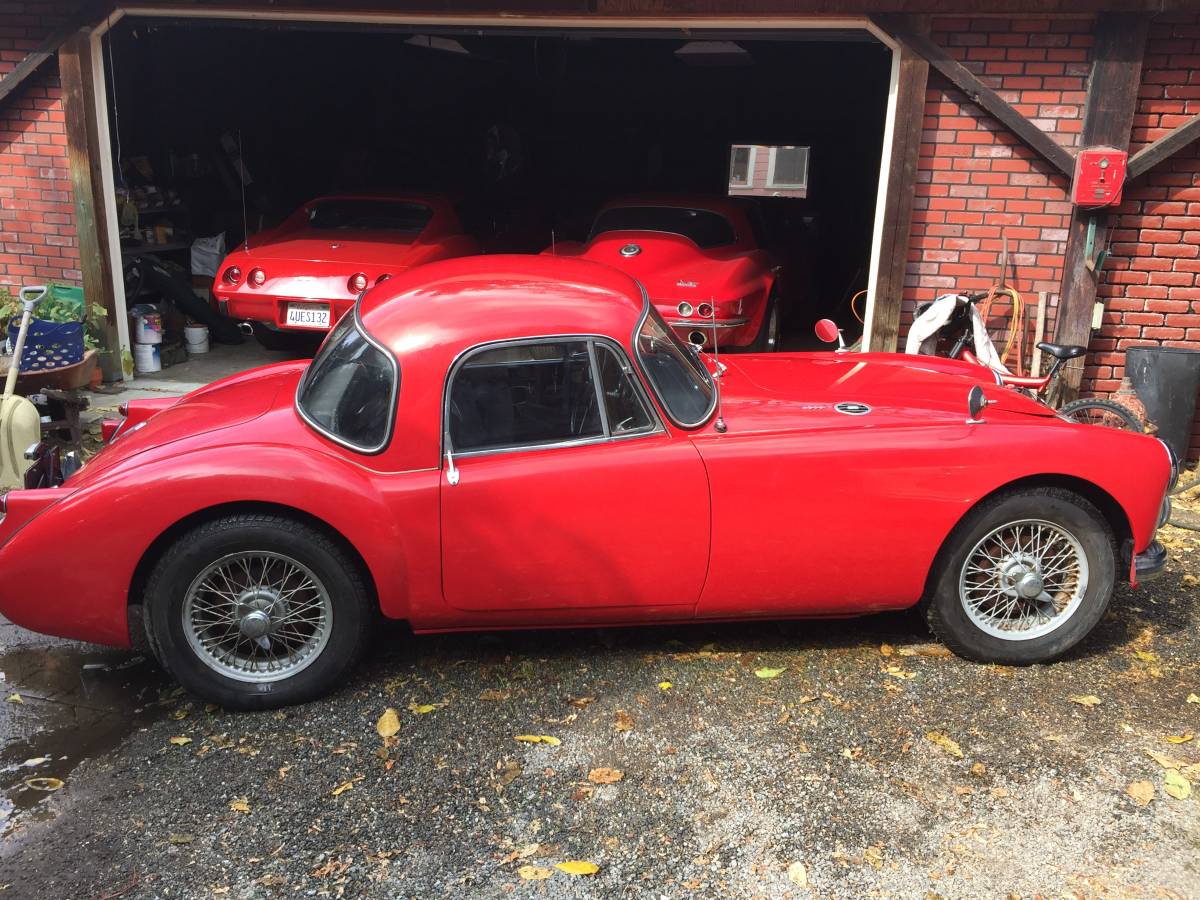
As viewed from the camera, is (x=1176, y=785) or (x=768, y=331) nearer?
(x=1176, y=785)

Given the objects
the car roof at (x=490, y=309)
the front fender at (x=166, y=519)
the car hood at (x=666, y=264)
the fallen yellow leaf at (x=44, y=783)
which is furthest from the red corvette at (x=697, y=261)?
the fallen yellow leaf at (x=44, y=783)

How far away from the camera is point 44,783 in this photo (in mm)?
3193

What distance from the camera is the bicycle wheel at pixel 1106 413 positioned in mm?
6199

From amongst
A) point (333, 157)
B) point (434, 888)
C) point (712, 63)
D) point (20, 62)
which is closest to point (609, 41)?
point (712, 63)

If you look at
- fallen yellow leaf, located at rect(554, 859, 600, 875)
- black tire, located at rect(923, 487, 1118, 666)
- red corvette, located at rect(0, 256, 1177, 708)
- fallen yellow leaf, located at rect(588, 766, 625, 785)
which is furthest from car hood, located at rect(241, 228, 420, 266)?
fallen yellow leaf, located at rect(554, 859, 600, 875)

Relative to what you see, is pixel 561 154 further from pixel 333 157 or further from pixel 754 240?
pixel 754 240

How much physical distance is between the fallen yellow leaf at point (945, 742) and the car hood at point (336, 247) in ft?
19.9

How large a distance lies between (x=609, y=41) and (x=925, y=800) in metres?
12.5

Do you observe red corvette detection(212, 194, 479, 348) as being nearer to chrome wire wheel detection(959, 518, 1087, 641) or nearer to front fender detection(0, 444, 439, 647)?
front fender detection(0, 444, 439, 647)

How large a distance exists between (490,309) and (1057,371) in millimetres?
4668

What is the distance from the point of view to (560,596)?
3645 mm

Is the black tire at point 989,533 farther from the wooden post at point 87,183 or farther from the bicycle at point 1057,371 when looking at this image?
the wooden post at point 87,183

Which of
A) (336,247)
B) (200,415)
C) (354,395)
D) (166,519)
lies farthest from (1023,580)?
(336,247)

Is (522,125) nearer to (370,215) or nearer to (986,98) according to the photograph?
(370,215)
